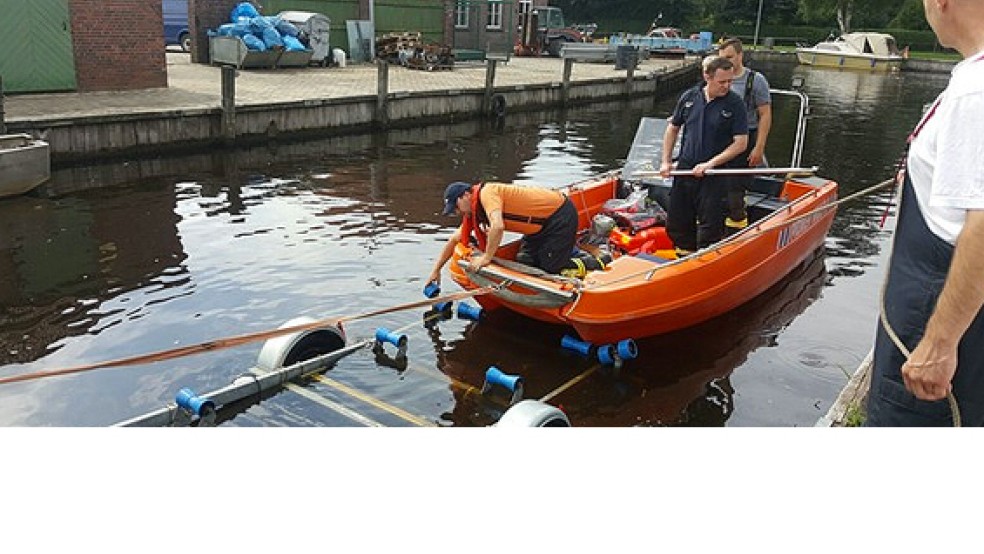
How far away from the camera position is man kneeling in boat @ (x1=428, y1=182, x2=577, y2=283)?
5723 mm

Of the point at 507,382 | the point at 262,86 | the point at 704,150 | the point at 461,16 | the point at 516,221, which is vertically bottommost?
the point at 507,382

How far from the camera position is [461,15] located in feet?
89.6

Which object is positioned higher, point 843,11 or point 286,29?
point 843,11

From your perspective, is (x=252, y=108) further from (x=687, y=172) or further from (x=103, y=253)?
(x=687, y=172)

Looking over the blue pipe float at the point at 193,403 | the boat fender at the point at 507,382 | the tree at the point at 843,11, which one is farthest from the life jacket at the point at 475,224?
the tree at the point at 843,11

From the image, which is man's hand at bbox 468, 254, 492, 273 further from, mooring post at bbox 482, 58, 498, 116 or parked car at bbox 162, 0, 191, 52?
parked car at bbox 162, 0, 191, 52

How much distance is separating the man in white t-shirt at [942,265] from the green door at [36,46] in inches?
549

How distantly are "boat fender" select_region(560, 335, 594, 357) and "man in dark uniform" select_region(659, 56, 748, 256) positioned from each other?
1426 mm

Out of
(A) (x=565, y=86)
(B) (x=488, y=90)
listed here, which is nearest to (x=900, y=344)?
(B) (x=488, y=90)

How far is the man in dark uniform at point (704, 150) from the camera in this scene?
6.47m

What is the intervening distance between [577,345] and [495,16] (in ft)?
82.0

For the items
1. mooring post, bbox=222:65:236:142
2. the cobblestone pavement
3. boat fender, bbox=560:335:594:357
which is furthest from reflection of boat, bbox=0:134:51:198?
boat fender, bbox=560:335:594:357

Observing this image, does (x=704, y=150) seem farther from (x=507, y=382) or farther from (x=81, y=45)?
(x=81, y=45)

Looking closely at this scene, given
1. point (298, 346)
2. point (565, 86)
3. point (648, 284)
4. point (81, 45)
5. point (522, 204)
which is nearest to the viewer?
point (298, 346)
